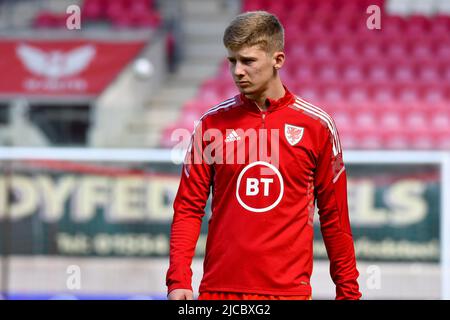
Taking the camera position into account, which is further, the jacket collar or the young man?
the jacket collar

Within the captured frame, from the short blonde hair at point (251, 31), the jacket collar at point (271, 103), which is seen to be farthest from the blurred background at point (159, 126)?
the short blonde hair at point (251, 31)

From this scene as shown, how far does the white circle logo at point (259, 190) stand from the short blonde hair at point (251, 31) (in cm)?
37

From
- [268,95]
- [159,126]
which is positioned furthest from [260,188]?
[159,126]

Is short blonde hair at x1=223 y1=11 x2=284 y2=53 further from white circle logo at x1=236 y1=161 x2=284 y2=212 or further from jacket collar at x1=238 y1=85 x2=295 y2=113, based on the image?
white circle logo at x1=236 y1=161 x2=284 y2=212

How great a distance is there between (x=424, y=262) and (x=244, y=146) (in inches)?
128

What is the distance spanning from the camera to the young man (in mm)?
2693

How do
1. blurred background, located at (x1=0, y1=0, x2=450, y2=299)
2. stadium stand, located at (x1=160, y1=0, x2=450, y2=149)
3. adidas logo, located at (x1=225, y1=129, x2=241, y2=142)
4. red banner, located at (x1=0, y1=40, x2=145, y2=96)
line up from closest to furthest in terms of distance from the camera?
adidas logo, located at (x1=225, y1=129, x2=241, y2=142)
blurred background, located at (x1=0, y1=0, x2=450, y2=299)
stadium stand, located at (x1=160, y1=0, x2=450, y2=149)
red banner, located at (x1=0, y1=40, x2=145, y2=96)

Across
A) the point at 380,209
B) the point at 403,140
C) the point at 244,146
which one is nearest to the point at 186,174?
the point at 244,146

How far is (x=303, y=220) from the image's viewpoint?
2.73 meters

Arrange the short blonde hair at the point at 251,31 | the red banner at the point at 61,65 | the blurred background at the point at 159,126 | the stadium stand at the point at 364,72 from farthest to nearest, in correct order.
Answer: the red banner at the point at 61,65 → the stadium stand at the point at 364,72 → the blurred background at the point at 159,126 → the short blonde hair at the point at 251,31

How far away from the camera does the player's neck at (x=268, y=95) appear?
9.14 ft

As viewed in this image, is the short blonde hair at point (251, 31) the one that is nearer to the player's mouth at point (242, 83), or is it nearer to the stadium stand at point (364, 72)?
the player's mouth at point (242, 83)

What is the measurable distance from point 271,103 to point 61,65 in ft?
23.7

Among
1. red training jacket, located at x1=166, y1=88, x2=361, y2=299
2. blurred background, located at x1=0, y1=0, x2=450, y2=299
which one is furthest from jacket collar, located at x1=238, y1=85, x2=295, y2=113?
blurred background, located at x1=0, y1=0, x2=450, y2=299
